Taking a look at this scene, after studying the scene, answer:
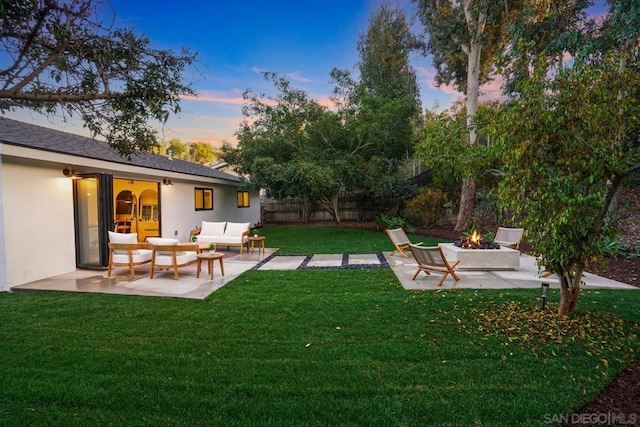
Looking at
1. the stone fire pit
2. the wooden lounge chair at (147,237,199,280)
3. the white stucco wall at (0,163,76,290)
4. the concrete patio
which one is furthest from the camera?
the stone fire pit

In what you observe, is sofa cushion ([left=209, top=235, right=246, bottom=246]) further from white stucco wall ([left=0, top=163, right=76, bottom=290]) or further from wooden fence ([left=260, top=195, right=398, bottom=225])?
wooden fence ([left=260, top=195, right=398, bottom=225])

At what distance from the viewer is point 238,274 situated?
783 centimetres

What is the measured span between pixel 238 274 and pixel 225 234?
14.1 feet

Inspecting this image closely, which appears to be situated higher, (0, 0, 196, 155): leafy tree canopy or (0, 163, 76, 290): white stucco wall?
(0, 0, 196, 155): leafy tree canopy

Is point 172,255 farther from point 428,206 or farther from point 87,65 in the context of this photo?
point 428,206

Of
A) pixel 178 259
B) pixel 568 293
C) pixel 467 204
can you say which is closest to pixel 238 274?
pixel 178 259

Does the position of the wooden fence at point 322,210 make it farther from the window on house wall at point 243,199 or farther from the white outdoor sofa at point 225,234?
the white outdoor sofa at point 225,234

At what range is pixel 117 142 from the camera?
13.0ft

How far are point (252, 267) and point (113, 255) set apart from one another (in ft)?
10.2

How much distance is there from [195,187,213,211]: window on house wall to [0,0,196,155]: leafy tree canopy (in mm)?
10929

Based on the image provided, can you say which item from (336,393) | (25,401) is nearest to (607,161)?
(336,393)

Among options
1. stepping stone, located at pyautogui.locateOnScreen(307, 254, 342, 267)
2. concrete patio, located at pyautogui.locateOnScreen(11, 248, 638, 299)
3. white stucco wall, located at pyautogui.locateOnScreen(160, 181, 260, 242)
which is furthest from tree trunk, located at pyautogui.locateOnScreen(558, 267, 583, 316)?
white stucco wall, located at pyautogui.locateOnScreen(160, 181, 260, 242)

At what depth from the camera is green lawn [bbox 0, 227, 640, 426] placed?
8.79 feet

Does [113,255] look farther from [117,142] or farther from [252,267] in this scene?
[117,142]
